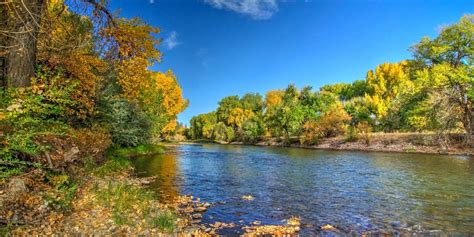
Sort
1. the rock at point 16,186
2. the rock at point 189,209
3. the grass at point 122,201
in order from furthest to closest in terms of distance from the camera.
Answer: the rock at point 189,209 < the grass at point 122,201 < the rock at point 16,186

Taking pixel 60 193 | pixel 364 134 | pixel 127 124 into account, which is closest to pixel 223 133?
pixel 364 134

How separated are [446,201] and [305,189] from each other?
536 centimetres

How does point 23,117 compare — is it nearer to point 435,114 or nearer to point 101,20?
point 101,20

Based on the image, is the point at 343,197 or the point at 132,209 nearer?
the point at 132,209

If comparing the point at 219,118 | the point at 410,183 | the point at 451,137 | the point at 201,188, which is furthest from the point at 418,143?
the point at 219,118

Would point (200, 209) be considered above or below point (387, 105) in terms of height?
below

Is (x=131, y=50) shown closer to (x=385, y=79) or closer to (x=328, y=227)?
(x=328, y=227)

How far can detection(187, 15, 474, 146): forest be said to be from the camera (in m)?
36.3

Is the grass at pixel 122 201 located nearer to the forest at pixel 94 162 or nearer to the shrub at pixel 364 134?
the forest at pixel 94 162

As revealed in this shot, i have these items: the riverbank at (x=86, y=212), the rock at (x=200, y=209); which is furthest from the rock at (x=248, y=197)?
the rock at (x=200, y=209)

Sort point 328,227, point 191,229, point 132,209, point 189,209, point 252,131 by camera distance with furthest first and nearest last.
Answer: point 252,131 < point 189,209 < point 328,227 < point 132,209 < point 191,229

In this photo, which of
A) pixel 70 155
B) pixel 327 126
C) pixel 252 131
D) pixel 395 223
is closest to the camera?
pixel 395 223

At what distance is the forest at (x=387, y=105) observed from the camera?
36281 mm

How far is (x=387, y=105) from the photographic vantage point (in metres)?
64.1
